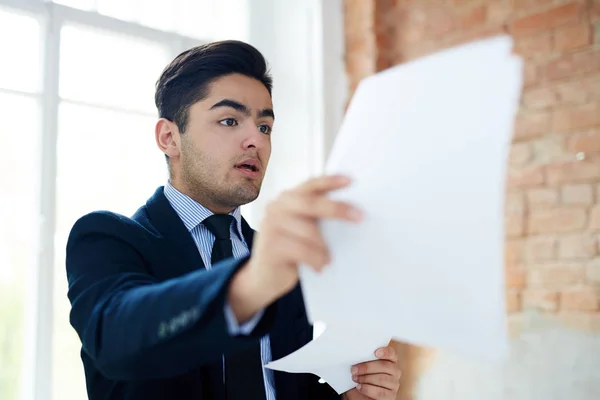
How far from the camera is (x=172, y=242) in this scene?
1.17 meters

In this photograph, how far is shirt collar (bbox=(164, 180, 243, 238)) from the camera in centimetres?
129

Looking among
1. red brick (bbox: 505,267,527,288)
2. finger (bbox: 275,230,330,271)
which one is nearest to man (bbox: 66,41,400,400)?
finger (bbox: 275,230,330,271)

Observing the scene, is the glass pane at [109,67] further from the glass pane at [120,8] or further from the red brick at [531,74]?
the red brick at [531,74]

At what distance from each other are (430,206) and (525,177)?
1.50 m

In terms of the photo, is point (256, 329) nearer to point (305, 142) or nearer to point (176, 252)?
point (176, 252)

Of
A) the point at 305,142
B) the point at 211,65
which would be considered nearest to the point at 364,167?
the point at 211,65

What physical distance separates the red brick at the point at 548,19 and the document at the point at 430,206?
1.50 meters

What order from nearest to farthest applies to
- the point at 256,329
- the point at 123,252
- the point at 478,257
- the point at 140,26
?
the point at 478,257 < the point at 256,329 < the point at 123,252 < the point at 140,26

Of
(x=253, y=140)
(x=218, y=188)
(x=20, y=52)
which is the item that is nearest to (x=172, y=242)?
(x=218, y=188)

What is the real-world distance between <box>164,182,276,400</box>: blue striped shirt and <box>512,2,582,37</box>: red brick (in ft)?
3.82

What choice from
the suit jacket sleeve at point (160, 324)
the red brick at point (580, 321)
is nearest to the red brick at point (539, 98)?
the red brick at point (580, 321)

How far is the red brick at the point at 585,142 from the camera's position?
1.82 metres

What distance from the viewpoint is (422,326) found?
1.93 ft

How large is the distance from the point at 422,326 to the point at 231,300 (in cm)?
20
